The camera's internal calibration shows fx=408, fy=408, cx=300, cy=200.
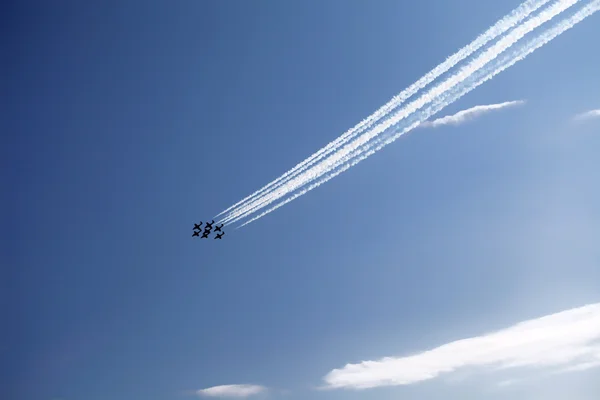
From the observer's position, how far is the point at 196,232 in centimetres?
4303

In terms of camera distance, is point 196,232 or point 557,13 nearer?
point 557,13

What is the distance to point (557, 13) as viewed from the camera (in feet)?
54.4

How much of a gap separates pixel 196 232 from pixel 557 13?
35760 mm

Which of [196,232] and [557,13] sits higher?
[196,232]
